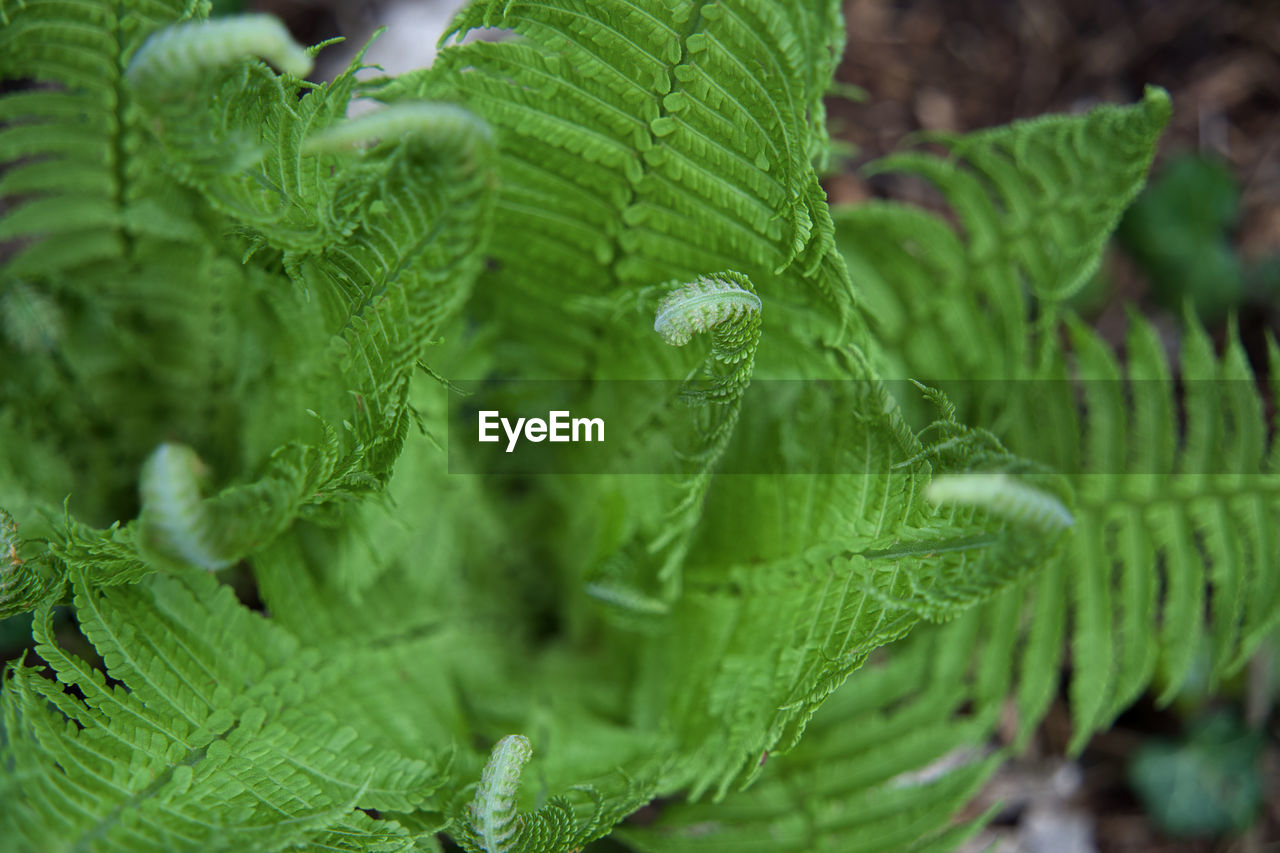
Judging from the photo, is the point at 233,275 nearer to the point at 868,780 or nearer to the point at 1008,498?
the point at 1008,498

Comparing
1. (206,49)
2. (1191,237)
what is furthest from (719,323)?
(1191,237)

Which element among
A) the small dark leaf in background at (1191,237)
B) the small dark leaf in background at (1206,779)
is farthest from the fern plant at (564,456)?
the small dark leaf in background at (1191,237)

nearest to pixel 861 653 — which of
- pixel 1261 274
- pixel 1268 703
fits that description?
pixel 1268 703

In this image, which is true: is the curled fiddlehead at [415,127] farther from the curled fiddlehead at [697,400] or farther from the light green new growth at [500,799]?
the light green new growth at [500,799]

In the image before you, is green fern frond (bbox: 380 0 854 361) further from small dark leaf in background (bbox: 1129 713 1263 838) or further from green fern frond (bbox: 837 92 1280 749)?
small dark leaf in background (bbox: 1129 713 1263 838)

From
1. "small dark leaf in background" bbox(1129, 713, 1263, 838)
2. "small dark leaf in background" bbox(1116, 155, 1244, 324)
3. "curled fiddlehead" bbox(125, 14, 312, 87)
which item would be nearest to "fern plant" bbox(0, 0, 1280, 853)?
"curled fiddlehead" bbox(125, 14, 312, 87)

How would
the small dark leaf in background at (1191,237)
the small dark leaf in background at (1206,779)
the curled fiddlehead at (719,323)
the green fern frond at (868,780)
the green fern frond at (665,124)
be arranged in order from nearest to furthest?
1. the curled fiddlehead at (719,323)
2. the green fern frond at (665,124)
3. the green fern frond at (868,780)
4. the small dark leaf in background at (1206,779)
5. the small dark leaf in background at (1191,237)

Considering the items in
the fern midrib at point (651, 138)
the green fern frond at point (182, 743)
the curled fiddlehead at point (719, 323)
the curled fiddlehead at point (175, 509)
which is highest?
the fern midrib at point (651, 138)
